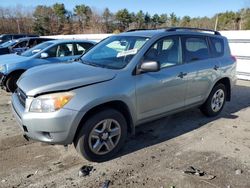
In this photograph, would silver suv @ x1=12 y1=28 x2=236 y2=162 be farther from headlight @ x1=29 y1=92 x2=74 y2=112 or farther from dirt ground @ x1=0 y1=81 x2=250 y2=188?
dirt ground @ x1=0 y1=81 x2=250 y2=188

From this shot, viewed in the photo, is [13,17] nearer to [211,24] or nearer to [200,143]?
[211,24]

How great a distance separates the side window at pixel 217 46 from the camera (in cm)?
549

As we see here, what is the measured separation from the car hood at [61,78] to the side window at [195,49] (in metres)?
1.68

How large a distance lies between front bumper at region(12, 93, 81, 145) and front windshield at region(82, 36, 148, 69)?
1.08 m

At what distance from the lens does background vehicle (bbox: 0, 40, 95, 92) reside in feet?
24.8

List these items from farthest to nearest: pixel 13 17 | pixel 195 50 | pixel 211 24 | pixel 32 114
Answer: pixel 13 17
pixel 211 24
pixel 195 50
pixel 32 114

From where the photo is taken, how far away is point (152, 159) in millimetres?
3941

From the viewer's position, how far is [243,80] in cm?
993

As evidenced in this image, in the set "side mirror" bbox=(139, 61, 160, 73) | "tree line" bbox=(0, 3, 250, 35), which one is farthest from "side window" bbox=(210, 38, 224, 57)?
"tree line" bbox=(0, 3, 250, 35)

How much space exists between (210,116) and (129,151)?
7.77ft

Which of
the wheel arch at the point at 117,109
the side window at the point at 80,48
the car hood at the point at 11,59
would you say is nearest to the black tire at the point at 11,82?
the car hood at the point at 11,59

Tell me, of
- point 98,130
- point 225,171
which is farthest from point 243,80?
point 98,130

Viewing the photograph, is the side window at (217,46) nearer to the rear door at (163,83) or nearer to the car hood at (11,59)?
the rear door at (163,83)

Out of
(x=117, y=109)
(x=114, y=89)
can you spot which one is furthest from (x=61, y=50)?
(x=114, y=89)
